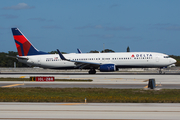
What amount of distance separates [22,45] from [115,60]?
65.7ft

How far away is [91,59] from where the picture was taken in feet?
169

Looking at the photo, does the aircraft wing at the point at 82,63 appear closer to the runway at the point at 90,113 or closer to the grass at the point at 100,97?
the grass at the point at 100,97

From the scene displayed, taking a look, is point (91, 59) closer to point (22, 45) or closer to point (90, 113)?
point (22, 45)

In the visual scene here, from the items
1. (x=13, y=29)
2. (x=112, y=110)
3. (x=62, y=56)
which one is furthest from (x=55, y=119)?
(x=13, y=29)

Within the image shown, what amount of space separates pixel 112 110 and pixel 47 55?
138 feet

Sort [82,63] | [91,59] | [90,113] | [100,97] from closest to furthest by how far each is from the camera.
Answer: [90,113]
[100,97]
[82,63]
[91,59]

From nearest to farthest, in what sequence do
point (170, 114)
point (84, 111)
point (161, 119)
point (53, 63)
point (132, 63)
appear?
1. point (161, 119)
2. point (170, 114)
3. point (84, 111)
4. point (132, 63)
5. point (53, 63)

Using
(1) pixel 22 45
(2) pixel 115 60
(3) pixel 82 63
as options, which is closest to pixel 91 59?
(3) pixel 82 63

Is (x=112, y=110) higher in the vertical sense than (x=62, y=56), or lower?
lower

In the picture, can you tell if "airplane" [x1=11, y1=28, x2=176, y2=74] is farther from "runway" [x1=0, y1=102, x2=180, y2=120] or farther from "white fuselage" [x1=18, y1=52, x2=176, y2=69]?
"runway" [x1=0, y1=102, x2=180, y2=120]

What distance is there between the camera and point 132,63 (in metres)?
48.8

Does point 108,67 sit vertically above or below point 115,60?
below

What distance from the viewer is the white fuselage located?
1913 inches

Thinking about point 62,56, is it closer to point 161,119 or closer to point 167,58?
point 167,58
